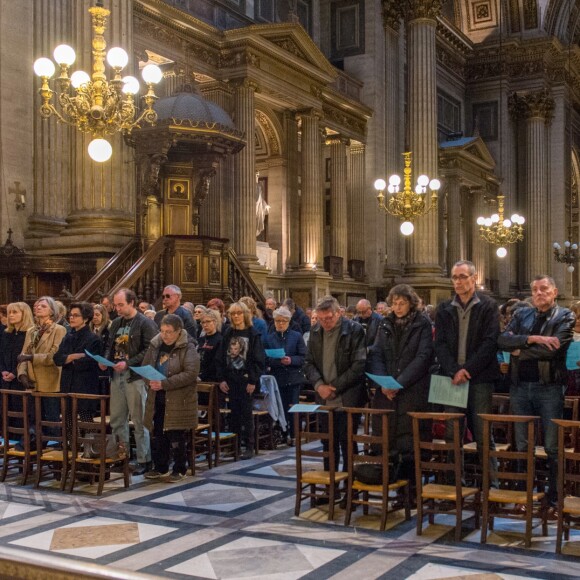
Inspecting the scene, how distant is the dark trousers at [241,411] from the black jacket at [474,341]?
2.93 metres

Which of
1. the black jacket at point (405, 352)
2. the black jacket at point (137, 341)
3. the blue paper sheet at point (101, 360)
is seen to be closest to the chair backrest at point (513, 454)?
the black jacket at point (405, 352)

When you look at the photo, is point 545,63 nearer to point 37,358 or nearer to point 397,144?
point 397,144

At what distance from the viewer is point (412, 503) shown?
6453mm

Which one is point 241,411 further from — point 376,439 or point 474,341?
point 474,341

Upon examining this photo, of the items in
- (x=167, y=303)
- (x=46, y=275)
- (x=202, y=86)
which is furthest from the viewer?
(x=202, y=86)

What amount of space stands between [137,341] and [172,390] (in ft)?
2.06

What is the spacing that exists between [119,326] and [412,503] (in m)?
3.14

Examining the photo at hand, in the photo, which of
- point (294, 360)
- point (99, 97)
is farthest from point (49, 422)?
point (99, 97)

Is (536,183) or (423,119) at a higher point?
(423,119)

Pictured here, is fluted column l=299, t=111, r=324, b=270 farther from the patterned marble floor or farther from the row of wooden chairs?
the row of wooden chairs

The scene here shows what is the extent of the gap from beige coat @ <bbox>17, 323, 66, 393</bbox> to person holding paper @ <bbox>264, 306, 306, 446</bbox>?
252 centimetres

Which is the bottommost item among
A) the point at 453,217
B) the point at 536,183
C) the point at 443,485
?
the point at 443,485

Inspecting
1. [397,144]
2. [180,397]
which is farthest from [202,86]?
[180,397]

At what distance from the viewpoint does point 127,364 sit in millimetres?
7512
